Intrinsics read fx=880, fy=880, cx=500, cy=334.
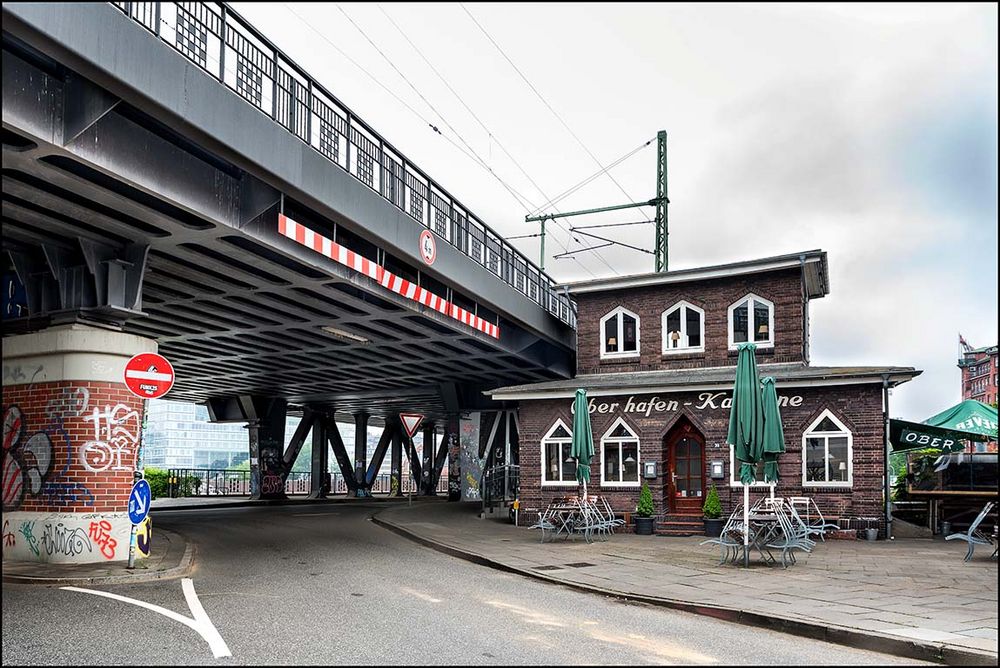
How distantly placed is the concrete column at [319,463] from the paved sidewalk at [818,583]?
29.6m

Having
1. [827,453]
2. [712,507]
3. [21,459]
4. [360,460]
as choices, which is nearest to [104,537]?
[21,459]

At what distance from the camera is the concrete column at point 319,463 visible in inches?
1953

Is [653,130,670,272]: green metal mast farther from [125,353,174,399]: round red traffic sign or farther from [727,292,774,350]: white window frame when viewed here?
[125,353,174,399]: round red traffic sign

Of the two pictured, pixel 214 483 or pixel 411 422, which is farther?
pixel 214 483

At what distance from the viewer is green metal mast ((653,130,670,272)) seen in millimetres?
31328

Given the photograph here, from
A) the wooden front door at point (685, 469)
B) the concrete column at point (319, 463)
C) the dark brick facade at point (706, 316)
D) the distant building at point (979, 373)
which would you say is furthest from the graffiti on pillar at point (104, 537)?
the distant building at point (979, 373)

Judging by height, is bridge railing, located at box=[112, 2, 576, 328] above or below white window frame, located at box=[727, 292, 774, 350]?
above

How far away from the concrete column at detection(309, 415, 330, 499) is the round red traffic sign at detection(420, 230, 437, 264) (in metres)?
31.8

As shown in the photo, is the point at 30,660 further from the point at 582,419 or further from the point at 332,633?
the point at 582,419

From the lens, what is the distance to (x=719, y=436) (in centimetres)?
2272

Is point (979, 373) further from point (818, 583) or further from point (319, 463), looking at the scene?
point (818, 583)

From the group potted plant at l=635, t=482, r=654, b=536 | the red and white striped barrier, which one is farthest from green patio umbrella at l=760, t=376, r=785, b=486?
the red and white striped barrier

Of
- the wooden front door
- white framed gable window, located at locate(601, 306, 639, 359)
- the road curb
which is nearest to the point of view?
the road curb

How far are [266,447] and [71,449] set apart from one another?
3092 centimetres
